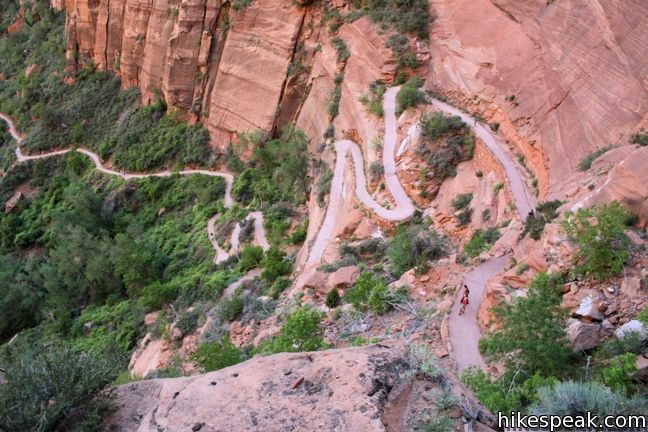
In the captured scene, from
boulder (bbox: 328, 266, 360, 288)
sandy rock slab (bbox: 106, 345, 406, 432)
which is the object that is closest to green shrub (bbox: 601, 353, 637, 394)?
sandy rock slab (bbox: 106, 345, 406, 432)

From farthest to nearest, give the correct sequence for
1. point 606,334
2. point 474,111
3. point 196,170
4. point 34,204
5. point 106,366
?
1. point 34,204
2. point 196,170
3. point 474,111
4. point 606,334
5. point 106,366

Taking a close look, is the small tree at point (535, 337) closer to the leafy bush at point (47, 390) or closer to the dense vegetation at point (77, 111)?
the leafy bush at point (47, 390)

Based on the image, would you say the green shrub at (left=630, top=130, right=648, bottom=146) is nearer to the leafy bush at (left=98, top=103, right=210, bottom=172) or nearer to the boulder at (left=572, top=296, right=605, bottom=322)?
the boulder at (left=572, top=296, right=605, bottom=322)

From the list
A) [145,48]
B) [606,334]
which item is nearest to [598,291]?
[606,334]

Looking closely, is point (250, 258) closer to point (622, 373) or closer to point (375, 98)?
point (375, 98)

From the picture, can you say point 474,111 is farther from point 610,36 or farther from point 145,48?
point 145,48

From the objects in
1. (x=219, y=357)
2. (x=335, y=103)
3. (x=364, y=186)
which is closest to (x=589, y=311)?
(x=219, y=357)
